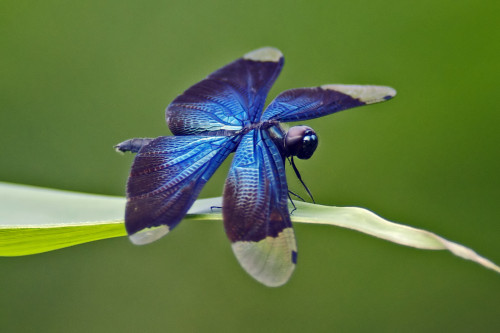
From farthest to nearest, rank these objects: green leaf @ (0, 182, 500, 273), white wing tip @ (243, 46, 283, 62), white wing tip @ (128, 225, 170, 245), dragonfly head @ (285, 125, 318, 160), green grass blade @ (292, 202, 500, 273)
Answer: white wing tip @ (243, 46, 283, 62) < dragonfly head @ (285, 125, 318, 160) < white wing tip @ (128, 225, 170, 245) < green leaf @ (0, 182, 500, 273) < green grass blade @ (292, 202, 500, 273)

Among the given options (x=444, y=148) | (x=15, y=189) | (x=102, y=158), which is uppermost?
(x=15, y=189)

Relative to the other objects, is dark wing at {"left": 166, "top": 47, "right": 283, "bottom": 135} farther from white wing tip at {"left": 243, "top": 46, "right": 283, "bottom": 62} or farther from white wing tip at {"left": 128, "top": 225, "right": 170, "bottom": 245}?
white wing tip at {"left": 128, "top": 225, "right": 170, "bottom": 245}

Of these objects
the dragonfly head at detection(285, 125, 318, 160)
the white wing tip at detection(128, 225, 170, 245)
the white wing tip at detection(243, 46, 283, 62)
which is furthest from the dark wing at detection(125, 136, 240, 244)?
the white wing tip at detection(243, 46, 283, 62)

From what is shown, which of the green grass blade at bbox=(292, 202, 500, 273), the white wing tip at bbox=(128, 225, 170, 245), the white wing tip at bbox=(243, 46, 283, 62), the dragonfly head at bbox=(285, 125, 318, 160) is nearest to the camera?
the green grass blade at bbox=(292, 202, 500, 273)

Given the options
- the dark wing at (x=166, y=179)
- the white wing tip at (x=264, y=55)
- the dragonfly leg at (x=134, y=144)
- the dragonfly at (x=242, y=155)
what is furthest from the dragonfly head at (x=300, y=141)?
the dragonfly leg at (x=134, y=144)

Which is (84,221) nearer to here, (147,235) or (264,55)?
(147,235)

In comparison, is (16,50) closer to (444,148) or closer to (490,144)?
(444,148)

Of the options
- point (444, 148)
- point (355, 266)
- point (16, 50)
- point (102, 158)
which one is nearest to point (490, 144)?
point (444, 148)

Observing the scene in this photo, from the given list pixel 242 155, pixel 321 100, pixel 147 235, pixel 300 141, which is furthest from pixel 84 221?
pixel 321 100
